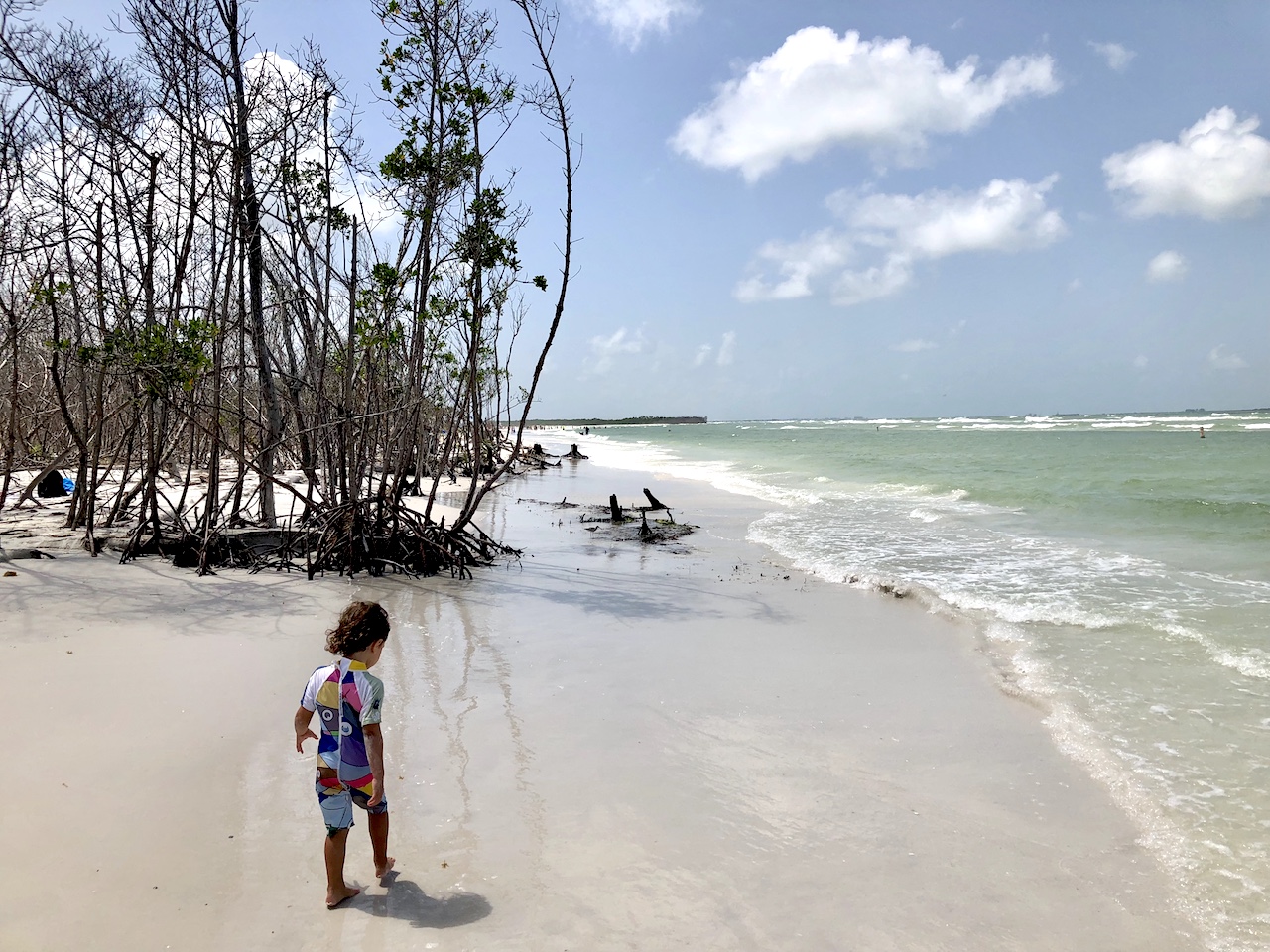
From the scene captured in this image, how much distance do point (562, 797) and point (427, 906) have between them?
96cm

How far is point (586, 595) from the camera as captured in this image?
8.30 metres

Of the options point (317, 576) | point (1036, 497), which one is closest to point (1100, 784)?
point (317, 576)

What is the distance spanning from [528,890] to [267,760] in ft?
5.83

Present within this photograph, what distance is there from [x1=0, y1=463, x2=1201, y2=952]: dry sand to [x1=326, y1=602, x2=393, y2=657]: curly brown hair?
0.94 meters

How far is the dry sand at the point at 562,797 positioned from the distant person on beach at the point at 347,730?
299mm

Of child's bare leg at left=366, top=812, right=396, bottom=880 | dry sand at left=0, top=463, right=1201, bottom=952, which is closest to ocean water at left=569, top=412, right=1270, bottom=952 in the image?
dry sand at left=0, top=463, right=1201, bottom=952

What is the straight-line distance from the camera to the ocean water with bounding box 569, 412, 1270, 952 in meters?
3.78

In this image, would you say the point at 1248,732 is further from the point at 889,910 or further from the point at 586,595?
the point at 586,595

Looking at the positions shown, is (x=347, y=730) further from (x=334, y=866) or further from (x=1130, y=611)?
(x=1130, y=611)

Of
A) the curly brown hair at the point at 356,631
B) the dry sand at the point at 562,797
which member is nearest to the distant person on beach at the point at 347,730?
the curly brown hair at the point at 356,631

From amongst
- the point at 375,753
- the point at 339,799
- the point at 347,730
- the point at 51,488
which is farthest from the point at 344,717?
the point at 51,488

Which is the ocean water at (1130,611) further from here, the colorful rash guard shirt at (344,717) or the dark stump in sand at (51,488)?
the dark stump in sand at (51,488)

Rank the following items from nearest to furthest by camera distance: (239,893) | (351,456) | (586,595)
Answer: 1. (239,893)
2. (586,595)
3. (351,456)

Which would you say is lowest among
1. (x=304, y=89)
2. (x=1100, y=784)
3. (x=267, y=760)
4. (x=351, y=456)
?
(x=1100, y=784)
